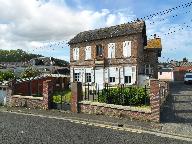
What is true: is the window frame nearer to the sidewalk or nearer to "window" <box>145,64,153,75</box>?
"window" <box>145,64,153,75</box>

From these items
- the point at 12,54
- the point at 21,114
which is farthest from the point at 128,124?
the point at 12,54

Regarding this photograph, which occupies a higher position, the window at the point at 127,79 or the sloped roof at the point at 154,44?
the sloped roof at the point at 154,44

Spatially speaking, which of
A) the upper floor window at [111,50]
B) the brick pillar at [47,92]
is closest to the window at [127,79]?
the upper floor window at [111,50]

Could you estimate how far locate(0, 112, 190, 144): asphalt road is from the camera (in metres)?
12.8

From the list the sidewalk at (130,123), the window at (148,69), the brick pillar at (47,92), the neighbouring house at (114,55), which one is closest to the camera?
the sidewalk at (130,123)

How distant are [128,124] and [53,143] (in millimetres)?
5170

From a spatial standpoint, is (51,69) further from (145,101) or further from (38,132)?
(38,132)

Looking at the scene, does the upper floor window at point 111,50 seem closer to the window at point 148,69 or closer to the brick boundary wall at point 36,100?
the window at point 148,69

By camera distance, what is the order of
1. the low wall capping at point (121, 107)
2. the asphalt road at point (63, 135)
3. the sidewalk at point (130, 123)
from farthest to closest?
the low wall capping at point (121, 107)
the sidewalk at point (130, 123)
the asphalt road at point (63, 135)

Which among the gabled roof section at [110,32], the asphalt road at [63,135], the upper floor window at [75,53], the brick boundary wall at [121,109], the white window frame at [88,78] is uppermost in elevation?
the gabled roof section at [110,32]

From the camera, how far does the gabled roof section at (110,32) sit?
34.9 meters

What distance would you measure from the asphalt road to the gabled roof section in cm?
2004

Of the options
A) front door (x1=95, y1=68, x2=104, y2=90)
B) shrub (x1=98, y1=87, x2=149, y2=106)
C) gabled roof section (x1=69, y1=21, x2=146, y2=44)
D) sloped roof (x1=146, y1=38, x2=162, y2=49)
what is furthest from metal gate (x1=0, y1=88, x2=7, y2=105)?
sloped roof (x1=146, y1=38, x2=162, y2=49)

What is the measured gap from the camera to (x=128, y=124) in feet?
53.0
